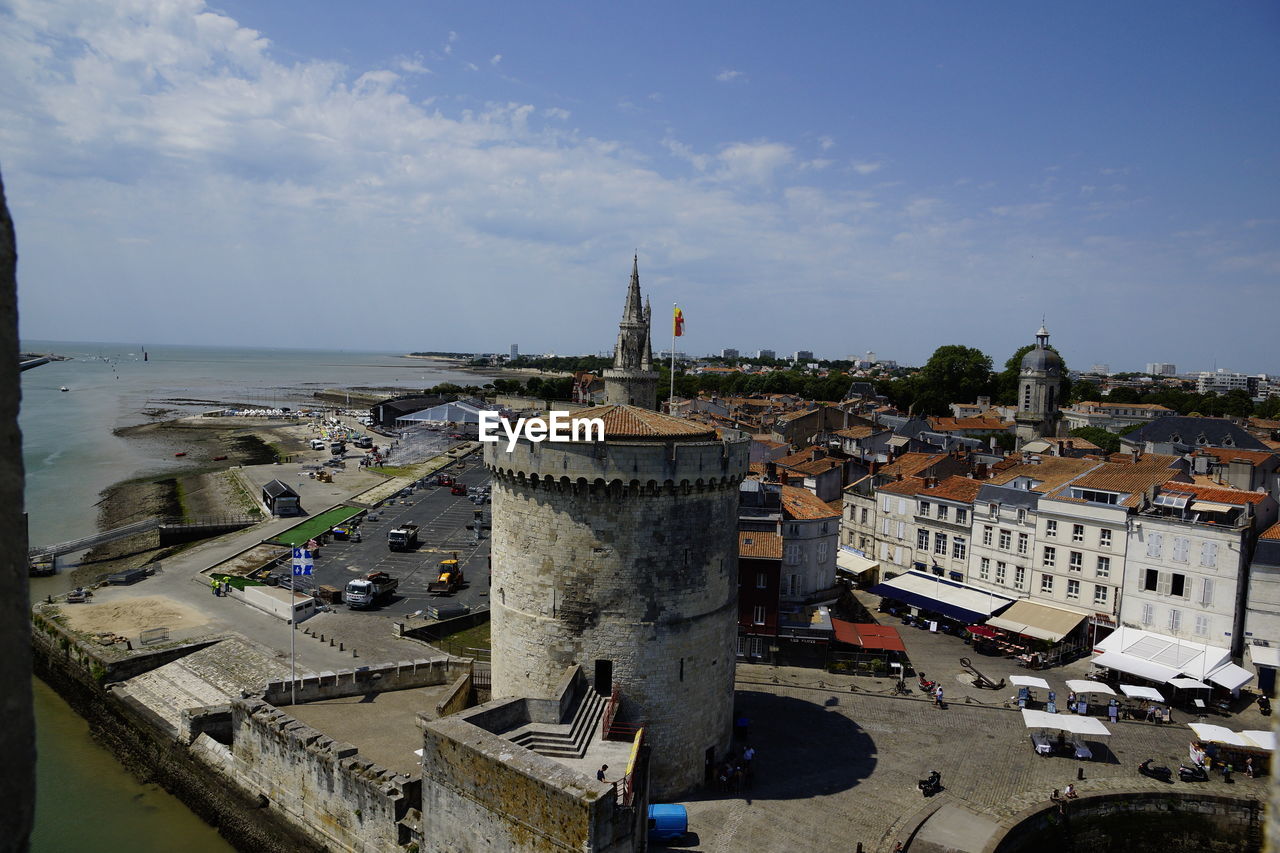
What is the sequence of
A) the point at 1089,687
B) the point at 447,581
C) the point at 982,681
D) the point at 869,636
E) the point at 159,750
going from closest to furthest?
the point at 159,750, the point at 1089,687, the point at 982,681, the point at 869,636, the point at 447,581

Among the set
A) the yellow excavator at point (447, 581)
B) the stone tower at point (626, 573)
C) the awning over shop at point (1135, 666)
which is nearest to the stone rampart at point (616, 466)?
the stone tower at point (626, 573)

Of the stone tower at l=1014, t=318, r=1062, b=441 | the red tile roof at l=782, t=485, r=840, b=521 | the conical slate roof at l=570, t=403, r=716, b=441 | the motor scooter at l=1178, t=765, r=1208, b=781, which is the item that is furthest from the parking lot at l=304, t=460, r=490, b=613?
the stone tower at l=1014, t=318, r=1062, b=441

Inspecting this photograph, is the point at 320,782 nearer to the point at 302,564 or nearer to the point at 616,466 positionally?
the point at 302,564

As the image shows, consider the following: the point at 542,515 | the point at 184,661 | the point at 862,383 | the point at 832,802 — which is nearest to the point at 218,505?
the point at 184,661

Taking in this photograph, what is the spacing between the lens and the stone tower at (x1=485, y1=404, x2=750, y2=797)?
61.6 feet

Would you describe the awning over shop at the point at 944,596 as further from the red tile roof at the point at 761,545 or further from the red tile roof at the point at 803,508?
the red tile roof at the point at 761,545

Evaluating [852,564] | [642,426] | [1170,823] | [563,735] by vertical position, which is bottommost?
[1170,823]

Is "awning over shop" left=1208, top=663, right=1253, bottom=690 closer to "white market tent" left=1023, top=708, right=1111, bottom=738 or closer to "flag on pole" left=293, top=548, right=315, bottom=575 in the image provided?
"white market tent" left=1023, top=708, right=1111, bottom=738

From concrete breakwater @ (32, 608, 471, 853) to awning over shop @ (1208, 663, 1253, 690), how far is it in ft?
88.9

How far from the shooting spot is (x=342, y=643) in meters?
31.7

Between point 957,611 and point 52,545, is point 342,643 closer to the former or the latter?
point 957,611

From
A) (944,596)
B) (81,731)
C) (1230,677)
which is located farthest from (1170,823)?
(81,731)

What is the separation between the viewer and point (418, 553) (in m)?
47.9

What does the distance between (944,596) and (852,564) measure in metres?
7.26
